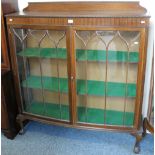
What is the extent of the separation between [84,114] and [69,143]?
12.7 inches

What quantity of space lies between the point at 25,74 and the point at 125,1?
108 centimetres

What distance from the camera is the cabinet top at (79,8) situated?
1690 millimetres

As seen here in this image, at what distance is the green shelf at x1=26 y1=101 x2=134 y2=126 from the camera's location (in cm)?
185

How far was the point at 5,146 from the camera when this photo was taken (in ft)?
6.49

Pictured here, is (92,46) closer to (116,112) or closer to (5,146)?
(116,112)

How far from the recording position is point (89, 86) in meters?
1.86

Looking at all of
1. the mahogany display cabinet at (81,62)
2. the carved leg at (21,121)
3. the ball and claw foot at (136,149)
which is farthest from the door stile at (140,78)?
the carved leg at (21,121)

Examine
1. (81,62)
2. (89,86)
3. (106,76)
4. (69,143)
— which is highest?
(81,62)

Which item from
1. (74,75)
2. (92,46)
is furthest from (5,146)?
(92,46)

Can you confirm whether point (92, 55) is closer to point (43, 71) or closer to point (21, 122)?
point (43, 71)

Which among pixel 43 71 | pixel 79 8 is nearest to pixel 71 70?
pixel 43 71

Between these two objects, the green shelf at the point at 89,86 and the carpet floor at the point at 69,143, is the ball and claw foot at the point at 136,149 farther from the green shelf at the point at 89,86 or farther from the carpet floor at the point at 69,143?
the green shelf at the point at 89,86

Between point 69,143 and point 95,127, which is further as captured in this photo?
point 69,143

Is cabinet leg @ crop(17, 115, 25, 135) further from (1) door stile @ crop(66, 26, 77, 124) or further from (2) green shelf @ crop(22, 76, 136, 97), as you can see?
(1) door stile @ crop(66, 26, 77, 124)
